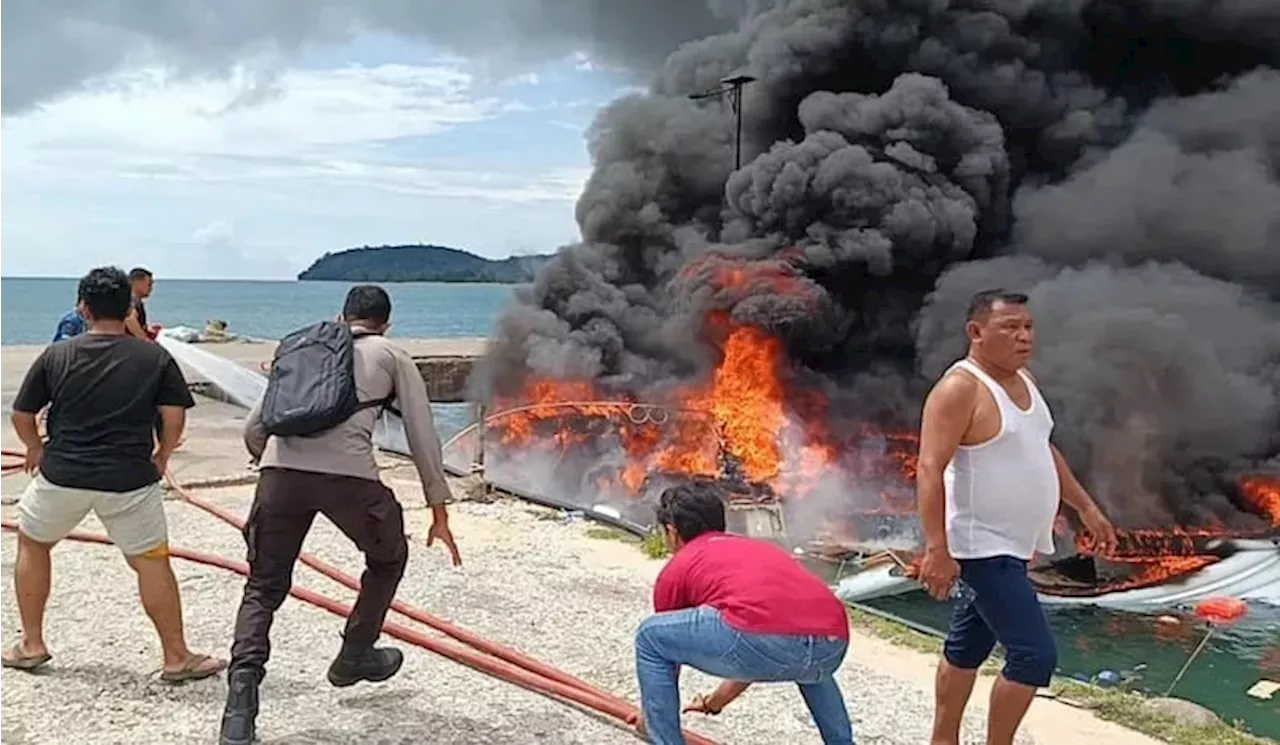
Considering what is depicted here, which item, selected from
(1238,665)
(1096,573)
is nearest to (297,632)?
(1238,665)

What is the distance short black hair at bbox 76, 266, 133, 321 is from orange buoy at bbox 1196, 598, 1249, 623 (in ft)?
42.9

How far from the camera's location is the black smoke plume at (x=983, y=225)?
21391 millimetres

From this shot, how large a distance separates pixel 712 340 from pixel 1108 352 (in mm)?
7390

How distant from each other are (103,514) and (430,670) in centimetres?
165

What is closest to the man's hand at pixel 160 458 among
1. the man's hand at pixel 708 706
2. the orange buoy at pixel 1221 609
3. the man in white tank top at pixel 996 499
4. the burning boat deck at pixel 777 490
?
the man's hand at pixel 708 706

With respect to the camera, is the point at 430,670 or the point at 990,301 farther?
the point at 430,670

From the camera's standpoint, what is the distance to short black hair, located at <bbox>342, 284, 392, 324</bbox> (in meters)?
4.57

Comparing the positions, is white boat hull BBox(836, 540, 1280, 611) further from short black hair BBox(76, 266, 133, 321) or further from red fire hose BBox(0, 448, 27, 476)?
short black hair BBox(76, 266, 133, 321)

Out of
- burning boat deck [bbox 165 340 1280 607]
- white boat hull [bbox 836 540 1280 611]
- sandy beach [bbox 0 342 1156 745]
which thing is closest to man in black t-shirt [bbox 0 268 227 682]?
sandy beach [bbox 0 342 1156 745]

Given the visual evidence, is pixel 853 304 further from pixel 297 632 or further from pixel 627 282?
pixel 297 632

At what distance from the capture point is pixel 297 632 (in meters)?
6.12

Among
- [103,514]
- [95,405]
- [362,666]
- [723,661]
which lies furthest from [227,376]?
[723,661]

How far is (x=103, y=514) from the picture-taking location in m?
4.81

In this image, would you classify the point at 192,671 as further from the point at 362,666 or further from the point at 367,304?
the point at 367,304
